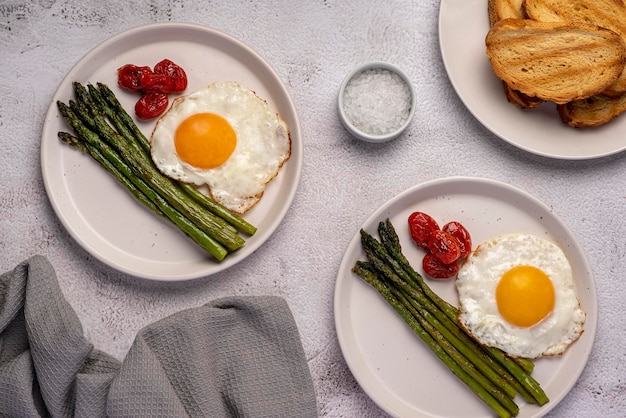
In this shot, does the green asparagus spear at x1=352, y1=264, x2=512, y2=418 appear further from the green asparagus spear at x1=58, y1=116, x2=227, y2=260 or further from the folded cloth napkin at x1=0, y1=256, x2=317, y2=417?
the green asparagus spear at x1=58, y1=116, x2=227, y2=260

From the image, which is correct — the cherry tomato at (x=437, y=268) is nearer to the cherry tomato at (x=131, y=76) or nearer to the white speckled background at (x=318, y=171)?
the white speckled background at (x=318, y=171)

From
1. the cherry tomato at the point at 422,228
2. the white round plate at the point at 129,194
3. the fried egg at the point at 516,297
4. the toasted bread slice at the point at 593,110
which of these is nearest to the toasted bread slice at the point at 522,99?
the toasted bread slice at the point at 593,110

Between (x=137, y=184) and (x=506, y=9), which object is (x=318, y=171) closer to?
(x=137, y=184)

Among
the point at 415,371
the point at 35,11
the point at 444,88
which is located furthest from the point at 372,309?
the point at 35,11

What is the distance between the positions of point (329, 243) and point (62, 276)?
1.73m

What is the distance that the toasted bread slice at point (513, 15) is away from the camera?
4289 mm

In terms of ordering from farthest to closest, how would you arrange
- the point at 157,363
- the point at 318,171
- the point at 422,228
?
the point at 318,171 → the point at 422,228 → the point at 157,363

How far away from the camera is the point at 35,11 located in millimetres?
4430

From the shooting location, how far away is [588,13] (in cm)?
429

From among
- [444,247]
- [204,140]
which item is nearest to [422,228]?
[444,247]

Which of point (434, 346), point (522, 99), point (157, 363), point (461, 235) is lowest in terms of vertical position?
point (157, 363)

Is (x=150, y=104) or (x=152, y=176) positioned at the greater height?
(x=150, y=104)

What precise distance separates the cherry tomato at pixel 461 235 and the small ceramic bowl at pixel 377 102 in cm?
68

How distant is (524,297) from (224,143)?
6.77 ft
